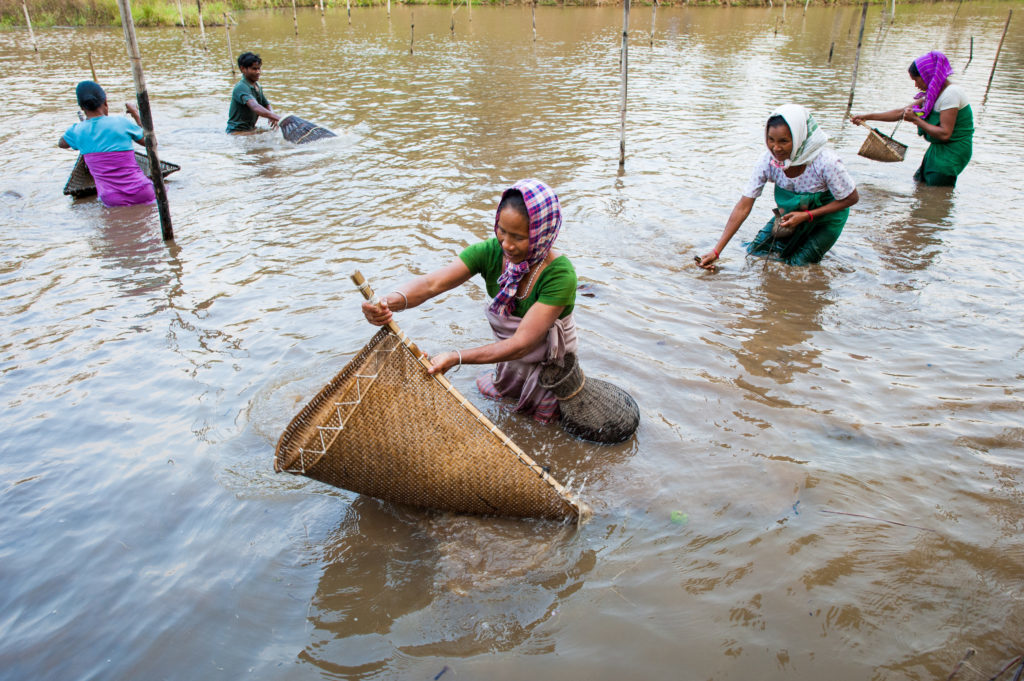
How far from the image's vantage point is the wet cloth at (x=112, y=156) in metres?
6.08

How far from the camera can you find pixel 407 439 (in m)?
2.45

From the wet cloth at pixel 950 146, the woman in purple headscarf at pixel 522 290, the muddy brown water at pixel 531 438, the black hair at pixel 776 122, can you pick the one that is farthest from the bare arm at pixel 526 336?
the wet cloth at pixel 950 146

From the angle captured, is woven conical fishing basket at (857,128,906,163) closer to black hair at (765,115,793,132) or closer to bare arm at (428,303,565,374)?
black hair at (765,115,793,132)

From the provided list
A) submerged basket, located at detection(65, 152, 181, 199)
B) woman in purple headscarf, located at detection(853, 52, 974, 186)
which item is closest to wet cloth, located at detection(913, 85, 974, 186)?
woman in purple headscarf, located at detection(853, 52, 974, 186)

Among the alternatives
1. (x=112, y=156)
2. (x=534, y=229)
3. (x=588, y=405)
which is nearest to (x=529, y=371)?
(x=588, y=405)

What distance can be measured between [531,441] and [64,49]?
20.4 meters

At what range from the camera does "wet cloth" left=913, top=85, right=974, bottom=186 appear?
6.34 metres

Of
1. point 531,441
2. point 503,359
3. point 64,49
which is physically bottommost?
point 531,441

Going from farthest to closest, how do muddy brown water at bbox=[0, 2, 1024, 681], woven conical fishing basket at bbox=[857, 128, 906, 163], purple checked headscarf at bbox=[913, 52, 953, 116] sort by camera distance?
woven conical fishing basket at bbox=[857, 128, 906, 163]
purple checked headscarf at bbox=[913, 52, 953, 116]
muddy brown water at bbox=[0, 2, 1024, 681]

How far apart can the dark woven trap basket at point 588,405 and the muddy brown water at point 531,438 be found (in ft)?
0.38

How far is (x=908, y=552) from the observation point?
2.39 m

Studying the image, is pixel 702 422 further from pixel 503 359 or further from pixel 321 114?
pixel 321 114

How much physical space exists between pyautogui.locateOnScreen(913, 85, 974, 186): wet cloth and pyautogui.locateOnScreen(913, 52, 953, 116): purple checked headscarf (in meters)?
0.07

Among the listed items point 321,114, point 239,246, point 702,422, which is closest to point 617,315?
point 702,422
